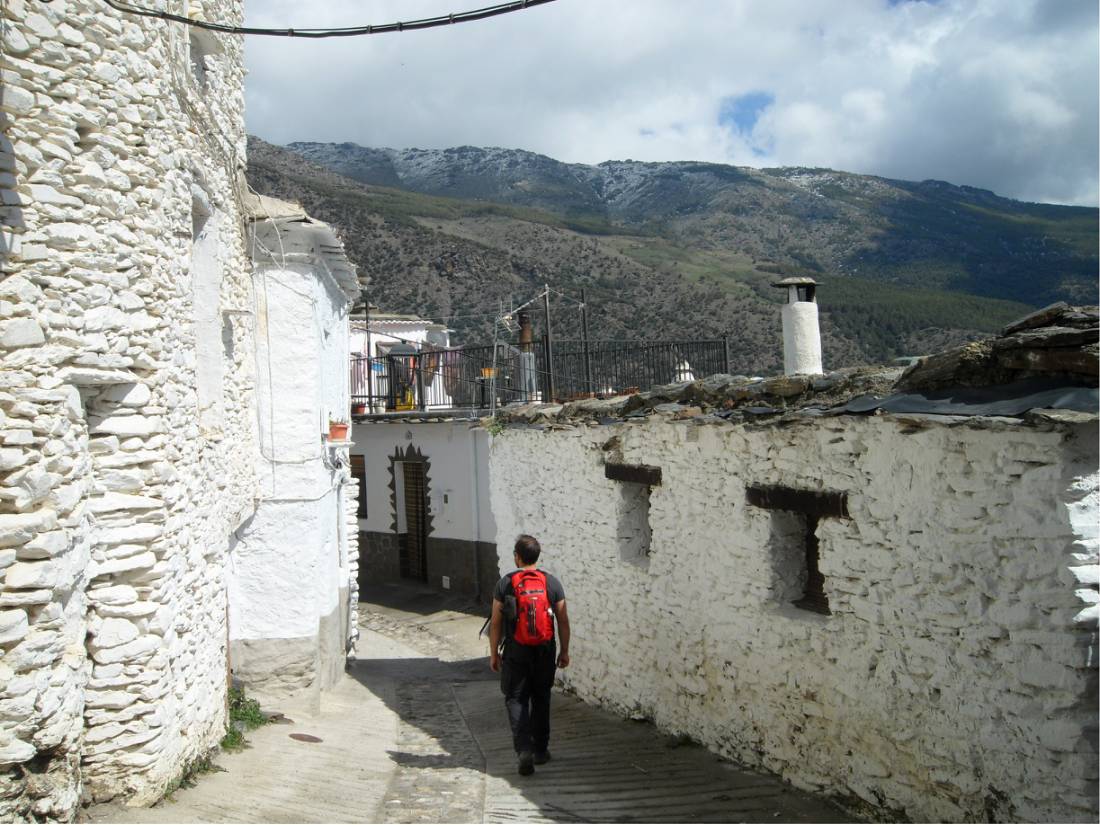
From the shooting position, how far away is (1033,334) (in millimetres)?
4453

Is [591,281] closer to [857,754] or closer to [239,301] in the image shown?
[239,301]

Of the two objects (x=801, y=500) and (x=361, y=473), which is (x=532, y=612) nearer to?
(x=801, y=500)

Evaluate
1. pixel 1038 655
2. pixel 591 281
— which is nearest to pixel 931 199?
pixel 591 281

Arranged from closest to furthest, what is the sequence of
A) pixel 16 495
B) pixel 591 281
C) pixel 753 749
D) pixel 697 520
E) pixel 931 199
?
1. pixel 16 495
2. pixel 753 749
3. pixel 697 520
4. pixel 591 281
5. pixel 931 199

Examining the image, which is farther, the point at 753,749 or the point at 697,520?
the point at 697,520

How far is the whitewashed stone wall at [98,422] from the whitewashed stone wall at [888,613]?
11.5ft

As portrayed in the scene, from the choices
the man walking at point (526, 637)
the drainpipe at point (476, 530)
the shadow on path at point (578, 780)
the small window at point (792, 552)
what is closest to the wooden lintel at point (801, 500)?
the small window at point (792, 552)

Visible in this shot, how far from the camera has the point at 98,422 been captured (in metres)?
5.29

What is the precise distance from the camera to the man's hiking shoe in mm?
6816

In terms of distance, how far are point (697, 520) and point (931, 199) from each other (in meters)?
89.5

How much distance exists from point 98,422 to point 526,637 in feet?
10.0

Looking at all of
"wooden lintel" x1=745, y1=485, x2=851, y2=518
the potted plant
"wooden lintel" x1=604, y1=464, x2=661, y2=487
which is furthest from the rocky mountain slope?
"wooden lintel" x1=745, y1=485, x2=851, y2=518

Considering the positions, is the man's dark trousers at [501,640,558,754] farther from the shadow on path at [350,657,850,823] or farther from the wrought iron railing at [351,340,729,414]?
the wrought iron railing at [351,340,729,414]

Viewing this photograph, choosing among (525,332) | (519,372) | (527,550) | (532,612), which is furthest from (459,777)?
(525,332)
